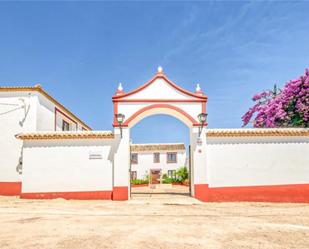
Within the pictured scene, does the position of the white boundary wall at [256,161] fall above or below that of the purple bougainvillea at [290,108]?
below

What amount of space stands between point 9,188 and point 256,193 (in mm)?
12751

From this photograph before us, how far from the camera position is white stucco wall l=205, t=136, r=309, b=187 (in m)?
12.6

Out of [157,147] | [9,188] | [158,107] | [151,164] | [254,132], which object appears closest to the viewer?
[254,132]

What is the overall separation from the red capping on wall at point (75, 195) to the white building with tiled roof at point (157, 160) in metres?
28.7

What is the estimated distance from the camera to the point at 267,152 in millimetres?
12883

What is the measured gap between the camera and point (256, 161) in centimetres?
1278

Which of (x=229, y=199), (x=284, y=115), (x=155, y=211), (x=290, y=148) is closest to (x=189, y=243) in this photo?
(x=155, y=211)

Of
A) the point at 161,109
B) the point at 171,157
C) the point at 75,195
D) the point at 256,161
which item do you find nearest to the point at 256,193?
the point at 256,161

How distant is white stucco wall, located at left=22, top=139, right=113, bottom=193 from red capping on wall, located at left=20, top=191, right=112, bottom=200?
14 centimetres

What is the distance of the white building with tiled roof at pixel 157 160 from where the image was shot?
40.9 m

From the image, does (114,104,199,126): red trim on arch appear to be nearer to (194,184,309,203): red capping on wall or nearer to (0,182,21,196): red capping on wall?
(194,184,309,203): red capping on wall

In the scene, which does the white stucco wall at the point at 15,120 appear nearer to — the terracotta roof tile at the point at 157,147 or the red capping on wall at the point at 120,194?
the red capping on wall at the point at 120,194

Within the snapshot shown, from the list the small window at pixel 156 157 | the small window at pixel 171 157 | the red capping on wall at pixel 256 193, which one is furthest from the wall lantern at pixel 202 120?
the small window at pixel 156 157

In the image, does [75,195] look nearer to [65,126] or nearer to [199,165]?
[199,165]
